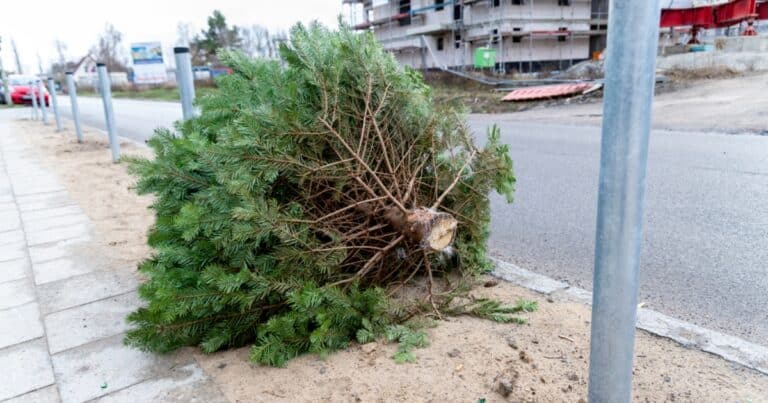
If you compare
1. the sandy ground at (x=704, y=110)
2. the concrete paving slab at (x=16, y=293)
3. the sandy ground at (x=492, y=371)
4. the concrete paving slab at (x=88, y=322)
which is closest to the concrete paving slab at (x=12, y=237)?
the concrete paving slab at (x=16, y=293)

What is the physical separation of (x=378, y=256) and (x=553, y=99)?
642 inches

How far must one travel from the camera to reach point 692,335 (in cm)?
276

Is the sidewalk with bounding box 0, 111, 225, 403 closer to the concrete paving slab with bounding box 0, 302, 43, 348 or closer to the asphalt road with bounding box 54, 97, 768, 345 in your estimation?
the concrete paving slab with bounding box 0, 302, 43, 348

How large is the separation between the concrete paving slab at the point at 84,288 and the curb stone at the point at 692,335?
2860mm

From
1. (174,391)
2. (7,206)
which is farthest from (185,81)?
(7,206)

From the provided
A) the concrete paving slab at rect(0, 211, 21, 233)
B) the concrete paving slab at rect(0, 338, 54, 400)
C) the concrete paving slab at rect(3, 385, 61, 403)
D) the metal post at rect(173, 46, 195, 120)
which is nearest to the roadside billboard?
the concrete paving slab at rect(0, 211, 21, 233)

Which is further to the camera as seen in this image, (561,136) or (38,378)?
(561,136)

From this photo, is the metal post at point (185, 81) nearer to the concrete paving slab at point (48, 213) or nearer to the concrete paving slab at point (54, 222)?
the concrete paving slab at point (54, 222)

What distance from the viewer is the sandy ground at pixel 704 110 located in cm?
1086

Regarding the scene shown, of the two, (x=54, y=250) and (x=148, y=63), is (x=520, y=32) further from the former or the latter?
(x=148, y=63)

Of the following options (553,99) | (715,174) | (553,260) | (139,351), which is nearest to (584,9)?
(553,99)

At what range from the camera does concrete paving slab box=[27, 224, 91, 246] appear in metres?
5.09

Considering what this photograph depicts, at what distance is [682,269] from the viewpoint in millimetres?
3865

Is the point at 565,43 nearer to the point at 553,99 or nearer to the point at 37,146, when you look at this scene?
the point at 553,99
